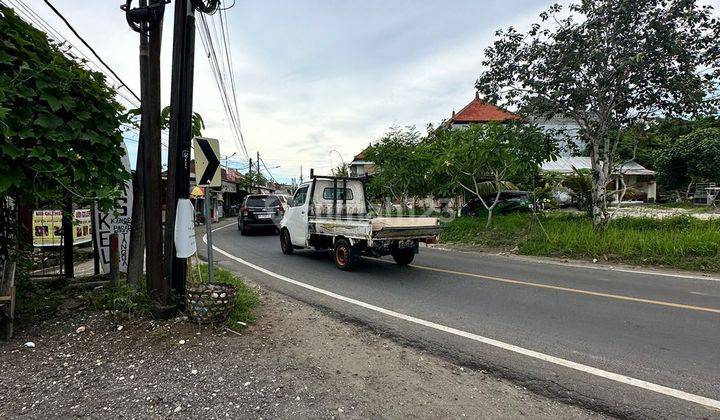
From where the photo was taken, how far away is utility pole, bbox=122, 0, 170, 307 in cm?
500

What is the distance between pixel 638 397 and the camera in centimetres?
329

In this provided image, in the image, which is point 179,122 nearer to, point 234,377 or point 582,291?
point 234,377

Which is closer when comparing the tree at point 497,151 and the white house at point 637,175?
the tree at point 497,151

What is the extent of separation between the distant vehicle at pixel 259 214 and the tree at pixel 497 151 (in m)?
7.41

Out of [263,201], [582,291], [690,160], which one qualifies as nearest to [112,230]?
[582,291]

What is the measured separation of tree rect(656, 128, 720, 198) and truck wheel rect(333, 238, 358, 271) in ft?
93.5

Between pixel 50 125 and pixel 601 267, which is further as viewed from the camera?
pixel 601 267

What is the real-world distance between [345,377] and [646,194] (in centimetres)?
4227

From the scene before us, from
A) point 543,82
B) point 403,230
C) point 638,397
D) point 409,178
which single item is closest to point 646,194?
point 409,178

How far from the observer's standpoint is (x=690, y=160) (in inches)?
1077

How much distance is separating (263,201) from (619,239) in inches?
550

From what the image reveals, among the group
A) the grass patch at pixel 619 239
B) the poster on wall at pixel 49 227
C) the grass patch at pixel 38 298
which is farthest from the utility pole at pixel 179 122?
the grass patch at pixel 619 239

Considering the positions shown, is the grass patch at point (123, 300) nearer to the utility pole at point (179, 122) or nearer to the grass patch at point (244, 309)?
the utility pole at point (179, 122)

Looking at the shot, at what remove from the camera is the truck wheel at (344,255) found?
8.60m
